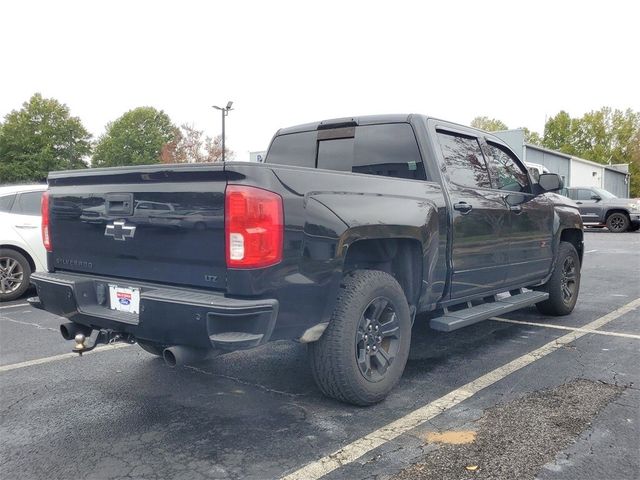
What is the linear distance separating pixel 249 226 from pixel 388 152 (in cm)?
194

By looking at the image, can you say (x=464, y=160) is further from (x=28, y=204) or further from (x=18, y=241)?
(x=28, y=204)

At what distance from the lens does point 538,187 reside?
17.8ft

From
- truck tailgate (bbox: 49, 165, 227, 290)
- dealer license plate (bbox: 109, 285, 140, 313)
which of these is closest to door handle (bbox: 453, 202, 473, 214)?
truck tailgate (bbox: 49, 165, 227, 290)

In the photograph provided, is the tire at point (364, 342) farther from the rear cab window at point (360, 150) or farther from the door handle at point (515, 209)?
the door handle at point (515, 209)

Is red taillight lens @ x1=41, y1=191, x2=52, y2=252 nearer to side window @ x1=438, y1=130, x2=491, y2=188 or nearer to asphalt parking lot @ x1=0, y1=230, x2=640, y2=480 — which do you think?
asphalt parking lot @ x1=0, y1=230, x2=640, y2=480

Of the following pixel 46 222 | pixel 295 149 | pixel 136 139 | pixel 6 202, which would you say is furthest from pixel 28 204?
pixel 136 139

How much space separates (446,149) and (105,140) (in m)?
64.6

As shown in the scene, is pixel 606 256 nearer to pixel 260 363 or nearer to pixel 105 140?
pixel 260 363

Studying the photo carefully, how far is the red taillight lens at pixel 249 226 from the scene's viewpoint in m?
2.76

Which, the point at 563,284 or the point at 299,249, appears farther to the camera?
the point at 563,284

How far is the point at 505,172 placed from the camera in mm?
5188

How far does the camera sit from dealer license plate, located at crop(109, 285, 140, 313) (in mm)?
3100

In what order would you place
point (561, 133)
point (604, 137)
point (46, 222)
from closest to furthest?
1. point (46, 222)
2. point (604, 137)
3. point (561, 133)

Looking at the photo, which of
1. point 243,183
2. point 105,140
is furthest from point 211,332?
point 105,140
